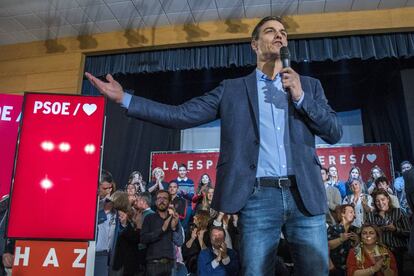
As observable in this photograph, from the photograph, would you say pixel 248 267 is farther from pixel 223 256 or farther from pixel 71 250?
pixel 223 256

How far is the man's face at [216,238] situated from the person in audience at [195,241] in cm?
33

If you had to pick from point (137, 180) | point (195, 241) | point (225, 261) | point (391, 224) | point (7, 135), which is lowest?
point (225, 261)

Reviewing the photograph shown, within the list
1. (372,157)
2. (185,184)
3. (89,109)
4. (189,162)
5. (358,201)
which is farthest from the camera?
(189,162)

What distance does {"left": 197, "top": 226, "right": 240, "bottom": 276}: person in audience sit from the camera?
3188 millimetres

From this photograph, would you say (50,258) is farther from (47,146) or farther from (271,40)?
(271,40)

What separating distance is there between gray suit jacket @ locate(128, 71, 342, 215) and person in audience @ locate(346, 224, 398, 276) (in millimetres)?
2512

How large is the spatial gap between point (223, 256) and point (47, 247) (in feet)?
5.28

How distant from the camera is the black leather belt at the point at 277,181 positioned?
3.35 ft

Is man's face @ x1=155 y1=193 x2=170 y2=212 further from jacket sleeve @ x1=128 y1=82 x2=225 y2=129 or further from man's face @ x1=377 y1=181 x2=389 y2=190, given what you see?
man's face @ x1=377 y1=181 x2=389 y2=190

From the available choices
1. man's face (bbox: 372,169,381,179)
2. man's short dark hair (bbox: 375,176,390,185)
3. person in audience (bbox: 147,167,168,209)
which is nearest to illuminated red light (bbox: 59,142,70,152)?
person in audience (bbox: 147,167,168,209)

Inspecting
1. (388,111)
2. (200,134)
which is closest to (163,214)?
(200,134)

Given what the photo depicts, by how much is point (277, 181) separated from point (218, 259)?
2.37 meters

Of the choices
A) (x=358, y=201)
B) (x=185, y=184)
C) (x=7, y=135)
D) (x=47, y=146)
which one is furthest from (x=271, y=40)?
(x=185, y=184)

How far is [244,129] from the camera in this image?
1097mm
